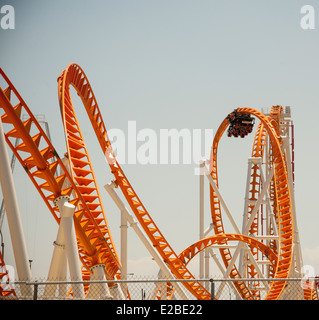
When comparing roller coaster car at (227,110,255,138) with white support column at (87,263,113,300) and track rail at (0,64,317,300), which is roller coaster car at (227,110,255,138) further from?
white support column at (87,263,113,300)

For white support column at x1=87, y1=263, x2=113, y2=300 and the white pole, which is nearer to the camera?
the white pole

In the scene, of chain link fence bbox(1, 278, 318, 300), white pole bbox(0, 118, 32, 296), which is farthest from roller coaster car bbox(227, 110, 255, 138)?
white pole bbox(0, 118, 32, 296)

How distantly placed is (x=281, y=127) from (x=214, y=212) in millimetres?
3466

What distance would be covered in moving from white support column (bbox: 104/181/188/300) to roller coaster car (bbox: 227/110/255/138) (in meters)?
6.76

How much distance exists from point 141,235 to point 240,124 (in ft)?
22.9

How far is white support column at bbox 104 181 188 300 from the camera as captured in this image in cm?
1301

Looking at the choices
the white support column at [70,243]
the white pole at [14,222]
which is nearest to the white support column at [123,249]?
the white support column at [70,243]

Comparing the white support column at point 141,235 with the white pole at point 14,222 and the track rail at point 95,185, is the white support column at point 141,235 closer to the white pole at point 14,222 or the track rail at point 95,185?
the track rail at point 95,185

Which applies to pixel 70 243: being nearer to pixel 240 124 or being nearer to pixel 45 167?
pixel 45 167

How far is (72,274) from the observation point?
8844 mm

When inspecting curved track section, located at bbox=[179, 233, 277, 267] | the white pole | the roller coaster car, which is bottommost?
curved track section, located at bbox=[179, 233, 277, 267]

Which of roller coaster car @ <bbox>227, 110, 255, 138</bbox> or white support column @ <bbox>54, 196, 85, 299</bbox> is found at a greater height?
roller coaster car @ <bbox>227, 110, 255, 138</bbox>
